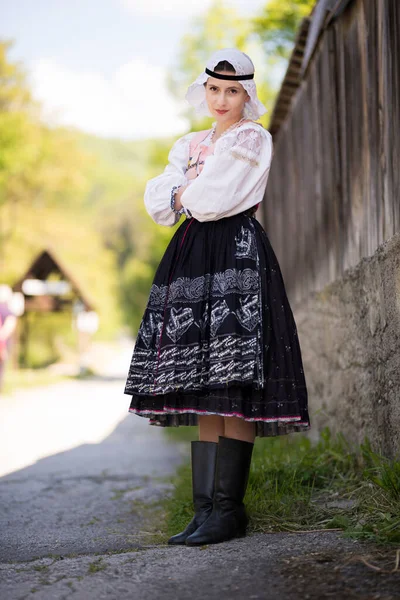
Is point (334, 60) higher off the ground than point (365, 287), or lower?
higher

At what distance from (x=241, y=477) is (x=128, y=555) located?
1.58ft

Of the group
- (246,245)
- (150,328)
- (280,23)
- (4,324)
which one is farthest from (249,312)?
(280,23)

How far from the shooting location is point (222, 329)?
2.53m

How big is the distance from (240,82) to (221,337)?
0.96m

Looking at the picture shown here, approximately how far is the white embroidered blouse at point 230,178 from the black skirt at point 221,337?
103mm

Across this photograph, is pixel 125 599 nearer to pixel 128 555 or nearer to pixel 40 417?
pixel 128 555

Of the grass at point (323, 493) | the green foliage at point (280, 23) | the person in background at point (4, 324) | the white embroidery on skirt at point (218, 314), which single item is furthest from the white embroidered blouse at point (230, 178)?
the green foliage at point (280, 23)

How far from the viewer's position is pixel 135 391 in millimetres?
2646

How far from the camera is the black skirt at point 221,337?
8.26 ft

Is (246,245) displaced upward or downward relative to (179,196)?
downward

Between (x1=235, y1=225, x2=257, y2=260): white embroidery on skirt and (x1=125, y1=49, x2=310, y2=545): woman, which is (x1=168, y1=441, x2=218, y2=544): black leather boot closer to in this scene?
(x1=125, y1=49, x2=310, y2=545): woman

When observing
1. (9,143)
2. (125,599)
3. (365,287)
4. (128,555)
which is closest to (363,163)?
(365,287)

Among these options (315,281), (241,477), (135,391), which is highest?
(315,281)

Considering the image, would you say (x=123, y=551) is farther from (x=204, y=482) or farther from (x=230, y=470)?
(x=230, y=470)
